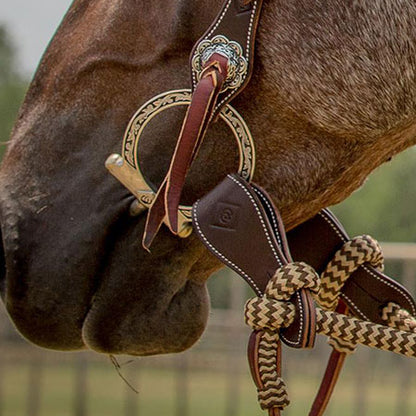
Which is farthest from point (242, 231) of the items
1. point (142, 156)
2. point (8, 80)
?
point (8, 80)

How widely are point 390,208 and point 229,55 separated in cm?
522

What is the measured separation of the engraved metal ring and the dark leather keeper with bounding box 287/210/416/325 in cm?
33

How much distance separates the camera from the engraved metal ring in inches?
77.0

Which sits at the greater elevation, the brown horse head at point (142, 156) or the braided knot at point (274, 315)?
the brown horse head at point (142, 156)

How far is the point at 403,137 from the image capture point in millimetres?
2031

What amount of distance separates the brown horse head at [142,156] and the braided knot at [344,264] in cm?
14

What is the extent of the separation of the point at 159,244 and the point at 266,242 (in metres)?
0.25

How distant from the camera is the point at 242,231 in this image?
74.9 inches

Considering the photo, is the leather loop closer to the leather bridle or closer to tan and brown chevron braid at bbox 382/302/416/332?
the leather bridle

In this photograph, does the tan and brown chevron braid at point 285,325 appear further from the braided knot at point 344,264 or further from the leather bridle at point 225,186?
the braided knot at point 344,264

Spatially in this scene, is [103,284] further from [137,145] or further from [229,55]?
[229,55]

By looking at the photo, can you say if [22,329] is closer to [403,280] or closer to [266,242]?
[266,242]

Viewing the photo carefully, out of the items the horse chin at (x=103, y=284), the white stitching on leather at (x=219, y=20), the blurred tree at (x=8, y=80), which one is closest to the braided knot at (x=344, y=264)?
the horse chin at (x=103, y=284)

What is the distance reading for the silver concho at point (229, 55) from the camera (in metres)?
1.91
